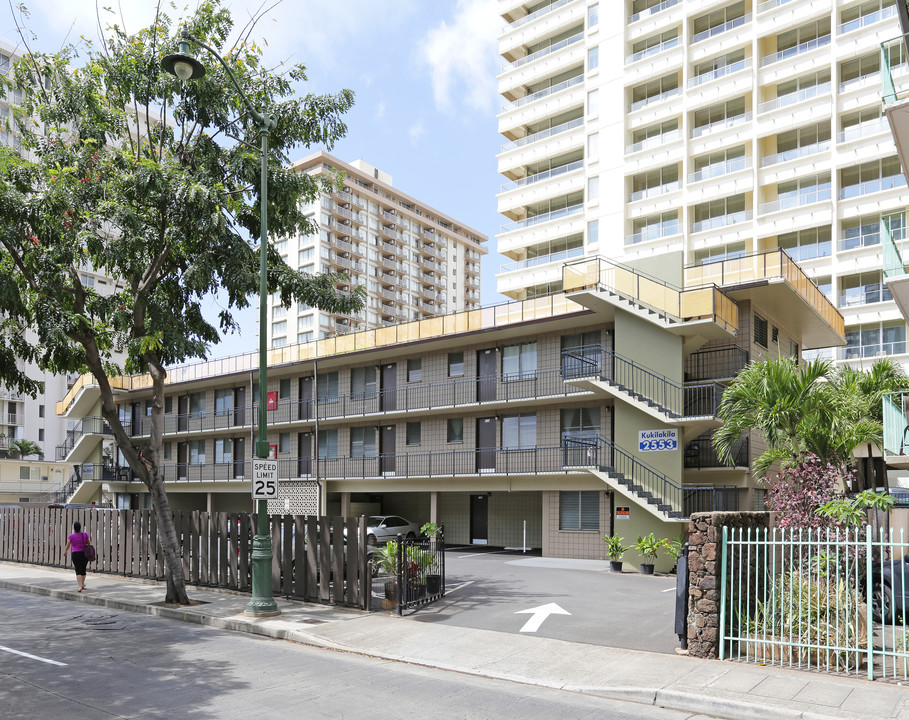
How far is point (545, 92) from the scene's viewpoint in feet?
194

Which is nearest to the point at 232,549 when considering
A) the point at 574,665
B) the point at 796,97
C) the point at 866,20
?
the point at 574,665

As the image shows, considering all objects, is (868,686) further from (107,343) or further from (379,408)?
(379,408)

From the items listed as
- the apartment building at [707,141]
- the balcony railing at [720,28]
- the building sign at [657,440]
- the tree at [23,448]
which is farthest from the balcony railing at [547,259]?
A: the tree at [23,448]

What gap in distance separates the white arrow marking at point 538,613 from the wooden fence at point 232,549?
124 inches

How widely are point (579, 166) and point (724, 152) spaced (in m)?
11.0

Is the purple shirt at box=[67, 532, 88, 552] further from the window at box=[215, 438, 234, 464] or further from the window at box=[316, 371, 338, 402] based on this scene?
the window at box=[215, 438, 234, 464]

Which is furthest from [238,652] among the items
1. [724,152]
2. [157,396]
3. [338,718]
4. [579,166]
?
[579,166]

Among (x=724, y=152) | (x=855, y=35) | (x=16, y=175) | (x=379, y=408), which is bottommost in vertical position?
(x=379, y=408)

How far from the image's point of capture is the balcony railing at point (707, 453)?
82.8 feet

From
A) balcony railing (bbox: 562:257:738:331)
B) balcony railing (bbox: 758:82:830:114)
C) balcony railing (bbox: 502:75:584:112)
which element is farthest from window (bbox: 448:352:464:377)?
balcony railing (bbox: 502:75:584:112)

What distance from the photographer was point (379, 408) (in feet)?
116

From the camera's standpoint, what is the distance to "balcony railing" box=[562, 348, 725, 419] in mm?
24016

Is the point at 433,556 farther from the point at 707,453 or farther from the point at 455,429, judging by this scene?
the point at 455,429

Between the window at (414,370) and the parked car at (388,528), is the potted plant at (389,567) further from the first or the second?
the window at (414,370)
